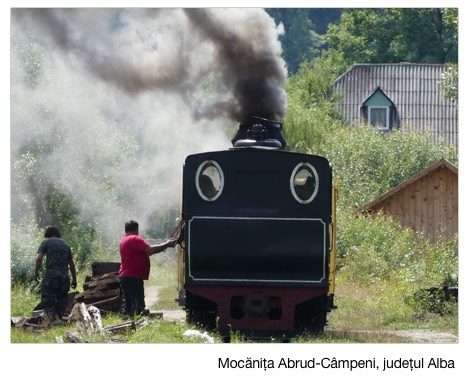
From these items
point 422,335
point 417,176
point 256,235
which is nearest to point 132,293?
point 256,235

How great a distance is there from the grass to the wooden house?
19.3 m

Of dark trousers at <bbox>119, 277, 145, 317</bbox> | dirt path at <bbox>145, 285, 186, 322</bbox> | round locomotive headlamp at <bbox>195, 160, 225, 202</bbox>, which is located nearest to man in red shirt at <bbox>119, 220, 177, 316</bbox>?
dark trousers at <bbox>119, 277, 145, 317</bbox>

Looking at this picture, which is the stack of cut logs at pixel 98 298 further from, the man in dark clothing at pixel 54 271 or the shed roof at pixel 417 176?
the shed roof at pixel 417 176

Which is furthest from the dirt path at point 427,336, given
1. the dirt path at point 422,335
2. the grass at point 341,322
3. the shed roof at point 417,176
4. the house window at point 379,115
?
the house window at point 379,115

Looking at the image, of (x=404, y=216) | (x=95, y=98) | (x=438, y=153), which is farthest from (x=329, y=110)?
(x=95, y=98)

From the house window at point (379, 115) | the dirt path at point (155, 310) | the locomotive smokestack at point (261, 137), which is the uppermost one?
the house window at point (379, 115)

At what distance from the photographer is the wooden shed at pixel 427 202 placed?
92.3ft

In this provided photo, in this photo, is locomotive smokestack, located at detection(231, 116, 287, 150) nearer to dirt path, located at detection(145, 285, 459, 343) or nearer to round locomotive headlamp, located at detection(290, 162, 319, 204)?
round locomotive headlamp, located at detection(290, 162, 319, 204)

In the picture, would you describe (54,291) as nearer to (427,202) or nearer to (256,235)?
(256,235)

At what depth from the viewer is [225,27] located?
19406mm

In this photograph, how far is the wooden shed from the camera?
2812 cm

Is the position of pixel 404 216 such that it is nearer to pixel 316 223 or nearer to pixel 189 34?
pixel 189 34

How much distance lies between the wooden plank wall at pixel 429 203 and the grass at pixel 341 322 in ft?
17.8

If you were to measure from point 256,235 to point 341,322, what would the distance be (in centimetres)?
449
